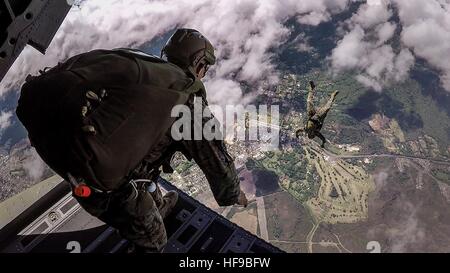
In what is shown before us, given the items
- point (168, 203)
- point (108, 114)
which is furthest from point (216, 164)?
point (168, 203)

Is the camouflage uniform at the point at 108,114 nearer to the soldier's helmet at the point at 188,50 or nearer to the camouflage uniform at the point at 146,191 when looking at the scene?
the camouflage uniform at the point at 146,191

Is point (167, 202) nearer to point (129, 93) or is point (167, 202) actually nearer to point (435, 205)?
point (129, 93)

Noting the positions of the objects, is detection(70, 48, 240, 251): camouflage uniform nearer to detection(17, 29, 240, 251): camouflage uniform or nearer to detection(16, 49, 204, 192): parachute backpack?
detection(17, 29, 240, 251): camouflage uniform

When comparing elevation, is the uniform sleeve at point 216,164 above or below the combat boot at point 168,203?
above

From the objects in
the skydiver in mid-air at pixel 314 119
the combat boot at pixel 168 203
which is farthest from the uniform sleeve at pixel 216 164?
the skydiver in mid-air at pixel 314 119

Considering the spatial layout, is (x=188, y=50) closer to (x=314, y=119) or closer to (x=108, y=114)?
(x=108, y=114)

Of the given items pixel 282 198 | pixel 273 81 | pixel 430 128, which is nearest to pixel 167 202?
pixel 282 198
